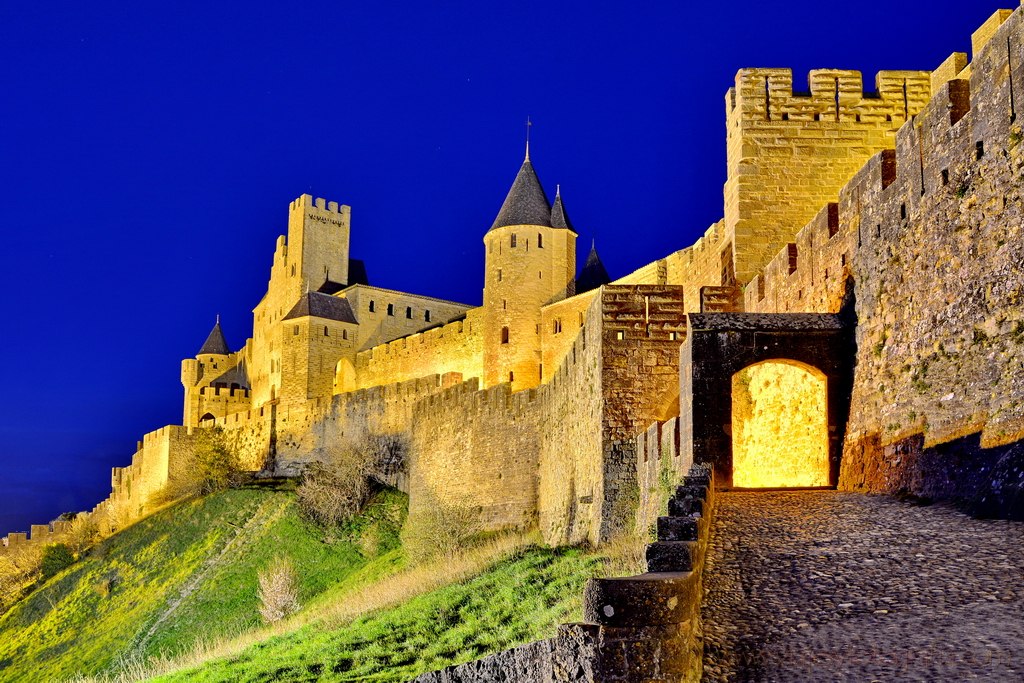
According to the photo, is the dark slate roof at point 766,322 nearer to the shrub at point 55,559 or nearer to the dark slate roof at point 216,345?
the shrub at point 55,559

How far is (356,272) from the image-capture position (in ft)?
231

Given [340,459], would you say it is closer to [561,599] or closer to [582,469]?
[582,469]

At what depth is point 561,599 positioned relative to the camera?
13820mm

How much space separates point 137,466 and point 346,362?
10.7 metres

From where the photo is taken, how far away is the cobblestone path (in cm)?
651

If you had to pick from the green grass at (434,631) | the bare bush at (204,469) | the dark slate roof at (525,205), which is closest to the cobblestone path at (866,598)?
the green grass at (434,631)

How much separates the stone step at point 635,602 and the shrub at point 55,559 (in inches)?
1591

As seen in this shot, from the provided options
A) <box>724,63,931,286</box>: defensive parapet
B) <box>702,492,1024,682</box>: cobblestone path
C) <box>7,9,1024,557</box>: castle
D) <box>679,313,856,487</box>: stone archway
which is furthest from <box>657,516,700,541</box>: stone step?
<box>724,63,931,286</box>: defensive parapet

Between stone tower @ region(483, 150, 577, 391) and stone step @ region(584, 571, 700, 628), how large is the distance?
37832 mm

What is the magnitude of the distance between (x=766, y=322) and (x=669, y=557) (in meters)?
7.81

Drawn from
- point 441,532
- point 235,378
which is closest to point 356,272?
point 235,378

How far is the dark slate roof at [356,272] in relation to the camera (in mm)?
69812

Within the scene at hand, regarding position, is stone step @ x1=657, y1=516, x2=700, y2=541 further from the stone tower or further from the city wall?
the stone tower

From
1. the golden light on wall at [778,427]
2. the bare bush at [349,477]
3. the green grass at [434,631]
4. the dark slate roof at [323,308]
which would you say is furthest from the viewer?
the dark slate roof at [323,308]
